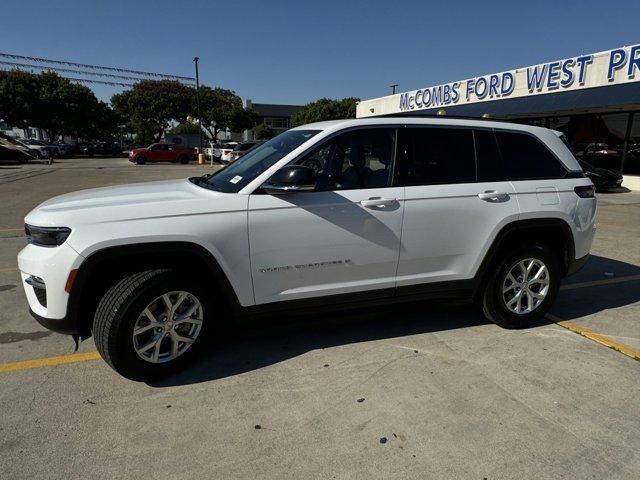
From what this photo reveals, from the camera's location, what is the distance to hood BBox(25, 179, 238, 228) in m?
2.87

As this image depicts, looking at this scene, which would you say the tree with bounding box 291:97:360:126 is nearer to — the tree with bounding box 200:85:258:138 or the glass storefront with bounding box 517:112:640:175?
the tree with bounding box 200:85:258:138

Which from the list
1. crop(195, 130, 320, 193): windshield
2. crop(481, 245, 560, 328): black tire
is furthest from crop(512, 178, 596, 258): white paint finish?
crop(195, 130, 320, 193): windshield

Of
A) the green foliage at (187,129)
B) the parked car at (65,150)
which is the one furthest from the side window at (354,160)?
the green foliage at (187,129)

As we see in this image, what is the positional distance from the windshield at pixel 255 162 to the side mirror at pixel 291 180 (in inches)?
7.5

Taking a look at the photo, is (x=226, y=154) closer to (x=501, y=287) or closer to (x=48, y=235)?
(x=501, y=287)

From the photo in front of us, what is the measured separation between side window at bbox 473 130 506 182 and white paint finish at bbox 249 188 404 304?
0.86 metres

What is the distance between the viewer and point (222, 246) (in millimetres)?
3059

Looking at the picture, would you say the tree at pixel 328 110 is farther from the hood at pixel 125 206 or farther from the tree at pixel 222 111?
the hood at pixel 125 206

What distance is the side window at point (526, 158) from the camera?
393 cm

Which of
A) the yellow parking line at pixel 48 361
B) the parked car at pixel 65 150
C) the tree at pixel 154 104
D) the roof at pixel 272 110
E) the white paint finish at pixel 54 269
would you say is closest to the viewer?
the white paint finish at pixel 54 269

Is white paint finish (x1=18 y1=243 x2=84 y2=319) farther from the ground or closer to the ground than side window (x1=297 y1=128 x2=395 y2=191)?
closer to the ground

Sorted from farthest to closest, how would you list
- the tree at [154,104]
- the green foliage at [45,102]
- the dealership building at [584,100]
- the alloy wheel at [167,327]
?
the tree at [154,104] < the green foliage at [45,102] < the dealership building at [584,100] < the alloy wheel at [167,327]

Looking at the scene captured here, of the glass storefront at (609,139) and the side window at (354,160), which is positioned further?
the glass storefront at (609,139)

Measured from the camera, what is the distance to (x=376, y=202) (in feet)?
11.0
